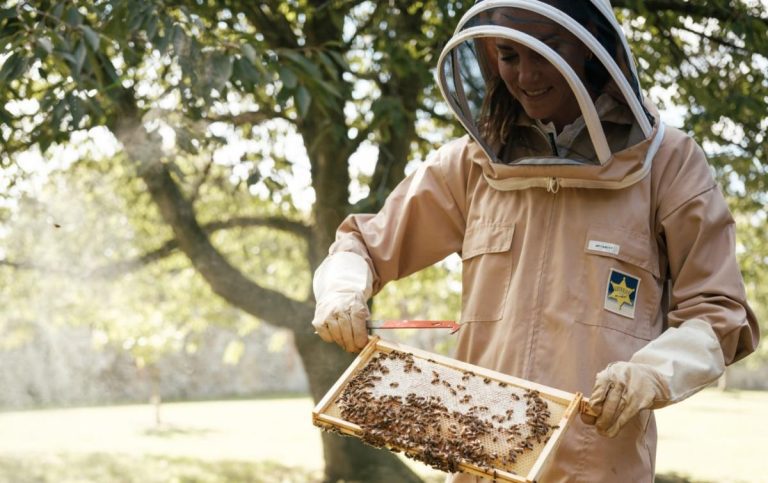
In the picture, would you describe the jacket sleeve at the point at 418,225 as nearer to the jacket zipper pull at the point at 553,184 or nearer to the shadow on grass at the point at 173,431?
the jacket zipper pull at the point at 553,184

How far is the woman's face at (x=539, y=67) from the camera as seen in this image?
205cm

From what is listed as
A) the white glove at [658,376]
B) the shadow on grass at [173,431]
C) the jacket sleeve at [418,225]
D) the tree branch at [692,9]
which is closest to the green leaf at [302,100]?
the jacket sleeve at [418,225]

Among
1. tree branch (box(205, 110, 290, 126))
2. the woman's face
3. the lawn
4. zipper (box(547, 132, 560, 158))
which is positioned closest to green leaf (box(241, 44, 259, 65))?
the woman's face

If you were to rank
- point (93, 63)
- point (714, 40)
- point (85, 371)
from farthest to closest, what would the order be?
point (85, 371), point (714, 40), point (93, 63)

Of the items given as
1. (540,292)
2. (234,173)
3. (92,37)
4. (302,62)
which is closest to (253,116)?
(234,173)

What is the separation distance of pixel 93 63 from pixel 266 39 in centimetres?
286

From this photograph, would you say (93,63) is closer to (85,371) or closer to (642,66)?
(642,66)

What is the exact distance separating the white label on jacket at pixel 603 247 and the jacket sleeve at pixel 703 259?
130mm

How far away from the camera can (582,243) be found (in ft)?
6.73

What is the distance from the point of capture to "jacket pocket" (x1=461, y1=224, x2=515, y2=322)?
7.02ft

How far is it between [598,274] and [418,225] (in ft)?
1.76

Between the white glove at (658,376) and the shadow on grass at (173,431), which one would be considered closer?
the white glove at (658,376)

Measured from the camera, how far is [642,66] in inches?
193

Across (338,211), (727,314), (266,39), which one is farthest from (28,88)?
(727,314)
